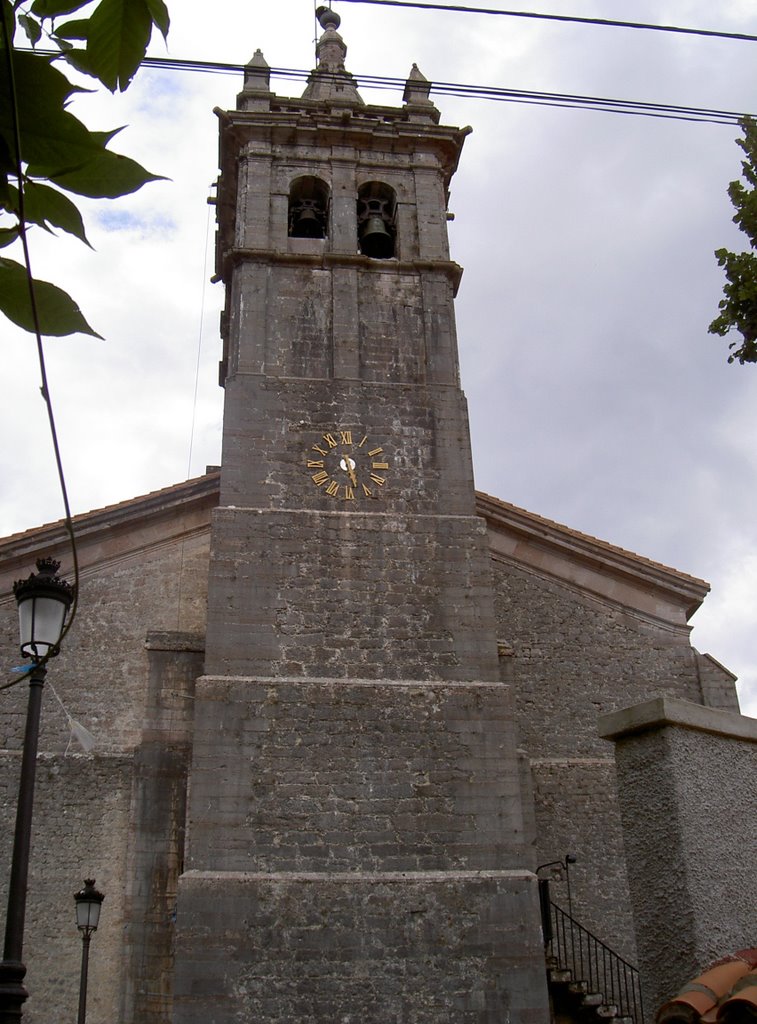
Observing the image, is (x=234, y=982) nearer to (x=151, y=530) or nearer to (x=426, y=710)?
(x=426, y=710)

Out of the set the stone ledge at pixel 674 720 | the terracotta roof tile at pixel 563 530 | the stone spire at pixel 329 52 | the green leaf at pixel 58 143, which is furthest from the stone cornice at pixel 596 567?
the green leaf at pixel 58 143

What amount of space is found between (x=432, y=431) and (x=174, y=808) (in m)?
5.81

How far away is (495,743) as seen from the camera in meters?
12.9

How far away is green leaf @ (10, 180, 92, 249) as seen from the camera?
1402 millimetres

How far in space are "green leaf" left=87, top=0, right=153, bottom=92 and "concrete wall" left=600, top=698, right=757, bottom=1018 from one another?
11.1 ft

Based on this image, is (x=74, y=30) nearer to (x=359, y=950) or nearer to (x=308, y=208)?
(x=359, y=950)

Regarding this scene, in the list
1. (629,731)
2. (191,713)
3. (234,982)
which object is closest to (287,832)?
(234,982)

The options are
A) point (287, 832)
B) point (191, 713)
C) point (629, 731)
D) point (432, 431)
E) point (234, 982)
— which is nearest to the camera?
point (629, 731)

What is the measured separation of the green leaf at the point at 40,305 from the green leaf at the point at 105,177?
0.12 meters

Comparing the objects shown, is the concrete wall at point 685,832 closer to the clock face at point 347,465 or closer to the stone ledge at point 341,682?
the stone ledge at point 341,682

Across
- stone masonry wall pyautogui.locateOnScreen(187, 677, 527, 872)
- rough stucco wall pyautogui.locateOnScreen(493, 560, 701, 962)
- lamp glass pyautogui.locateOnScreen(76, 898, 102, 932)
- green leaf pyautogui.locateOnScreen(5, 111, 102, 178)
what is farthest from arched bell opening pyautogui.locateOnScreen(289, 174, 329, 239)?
green leaf pyautogui.locateOnScreen(5, 111, 102, 178)

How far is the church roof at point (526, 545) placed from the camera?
15.5 metres

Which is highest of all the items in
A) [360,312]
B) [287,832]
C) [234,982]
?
[360,312]

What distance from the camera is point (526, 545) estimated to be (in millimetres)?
16688
